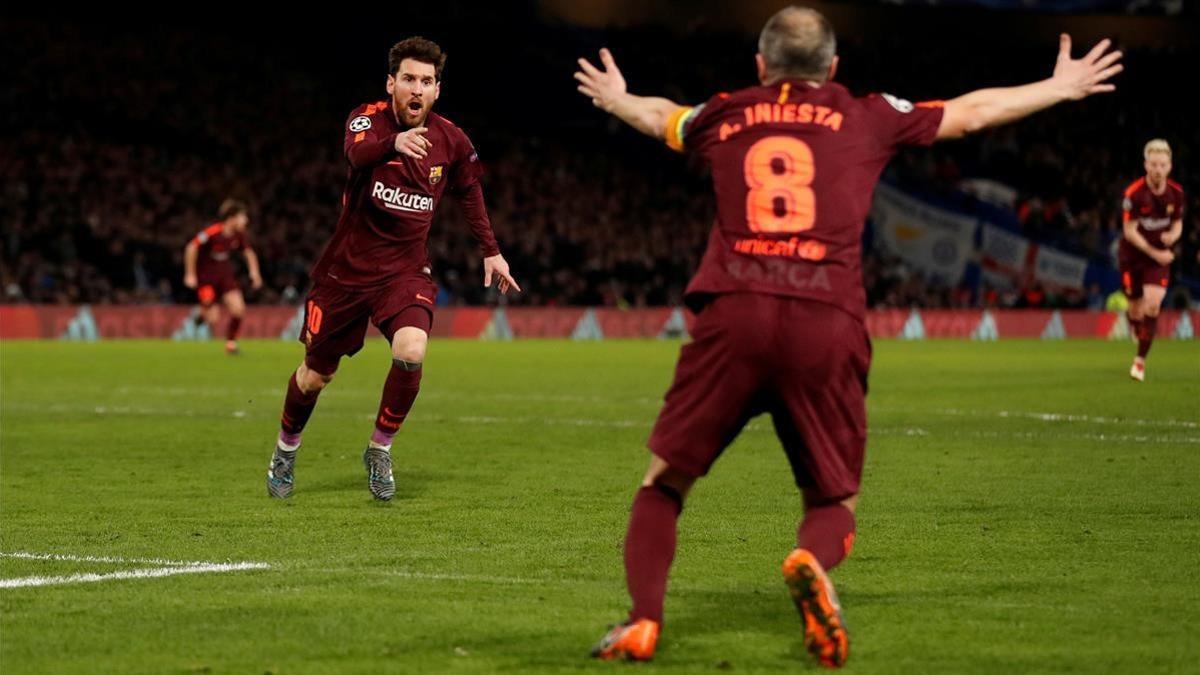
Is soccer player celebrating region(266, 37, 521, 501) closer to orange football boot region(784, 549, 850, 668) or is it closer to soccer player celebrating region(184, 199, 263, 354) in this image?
orange football boot region(784, 549, 850, 668)

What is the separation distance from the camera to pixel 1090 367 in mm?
24375

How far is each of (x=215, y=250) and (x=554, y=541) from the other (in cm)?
2228

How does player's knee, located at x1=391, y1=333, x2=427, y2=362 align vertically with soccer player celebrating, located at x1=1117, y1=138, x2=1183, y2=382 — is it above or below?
above

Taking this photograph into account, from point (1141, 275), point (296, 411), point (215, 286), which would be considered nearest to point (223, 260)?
point (215, 286)

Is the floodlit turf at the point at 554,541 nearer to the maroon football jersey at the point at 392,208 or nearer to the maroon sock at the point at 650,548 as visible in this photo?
the maroon sock at the point at 650,548

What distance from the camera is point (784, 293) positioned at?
221 inches

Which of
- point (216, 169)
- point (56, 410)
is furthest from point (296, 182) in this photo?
point (56, 410)

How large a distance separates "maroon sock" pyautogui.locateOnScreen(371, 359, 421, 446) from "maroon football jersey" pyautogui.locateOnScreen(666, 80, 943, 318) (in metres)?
4.69

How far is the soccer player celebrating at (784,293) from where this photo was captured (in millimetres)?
5617

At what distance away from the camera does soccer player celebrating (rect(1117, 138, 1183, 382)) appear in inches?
796

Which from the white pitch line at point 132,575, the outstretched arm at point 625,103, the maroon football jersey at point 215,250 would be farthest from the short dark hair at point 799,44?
the maroon football jersey at point 215,250

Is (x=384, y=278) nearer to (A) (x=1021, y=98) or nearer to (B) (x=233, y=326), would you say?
(A) (x=1021, y=98)

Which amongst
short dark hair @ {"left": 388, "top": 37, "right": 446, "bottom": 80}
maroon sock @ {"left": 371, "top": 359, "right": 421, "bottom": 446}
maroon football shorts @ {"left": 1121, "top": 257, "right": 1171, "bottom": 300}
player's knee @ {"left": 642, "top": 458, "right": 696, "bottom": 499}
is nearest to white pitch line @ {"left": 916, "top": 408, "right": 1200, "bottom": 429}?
maroon football shorts @ {"left": 1121, "top": 257, "right": 1171, "bottom": 300}

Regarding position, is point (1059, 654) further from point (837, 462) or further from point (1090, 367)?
point (1090, 367)
